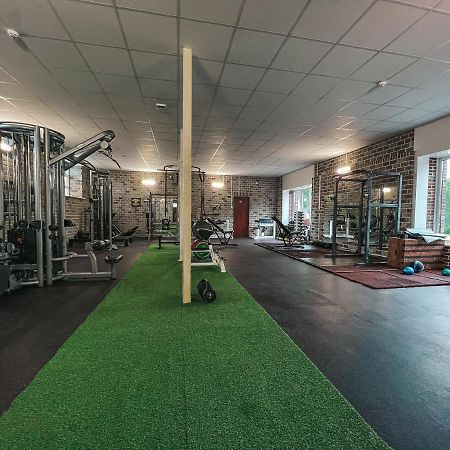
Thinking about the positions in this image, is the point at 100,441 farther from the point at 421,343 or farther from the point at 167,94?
the point at 167,94

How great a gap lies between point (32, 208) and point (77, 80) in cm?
193

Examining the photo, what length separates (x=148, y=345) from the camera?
1.93 meters

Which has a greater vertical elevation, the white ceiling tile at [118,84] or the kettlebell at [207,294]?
the white ceiling tile at [118,84]

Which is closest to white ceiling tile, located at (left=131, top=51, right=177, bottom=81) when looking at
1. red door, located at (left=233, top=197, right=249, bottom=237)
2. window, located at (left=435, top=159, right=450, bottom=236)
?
window, located at (left=435, top=159, right=450, bottom=236)

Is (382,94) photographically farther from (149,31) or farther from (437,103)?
(149,31)

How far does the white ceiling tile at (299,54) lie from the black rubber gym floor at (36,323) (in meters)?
3.55

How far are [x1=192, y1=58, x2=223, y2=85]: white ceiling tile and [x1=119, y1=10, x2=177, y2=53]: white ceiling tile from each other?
346 millimetres

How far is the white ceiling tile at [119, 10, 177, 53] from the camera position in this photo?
2406mm

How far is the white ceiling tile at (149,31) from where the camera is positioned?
2.41 meters

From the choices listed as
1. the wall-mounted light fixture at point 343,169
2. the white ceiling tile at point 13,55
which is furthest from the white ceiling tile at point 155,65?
the wall-mounted light fixture at point 343,169

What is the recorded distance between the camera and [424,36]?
2586 mm

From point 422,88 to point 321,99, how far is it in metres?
1.36

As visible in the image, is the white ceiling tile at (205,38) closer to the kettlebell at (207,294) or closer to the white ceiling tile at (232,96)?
the white ceiling tile at (232,96)

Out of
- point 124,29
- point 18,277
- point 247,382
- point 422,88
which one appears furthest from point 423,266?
point 18,277
